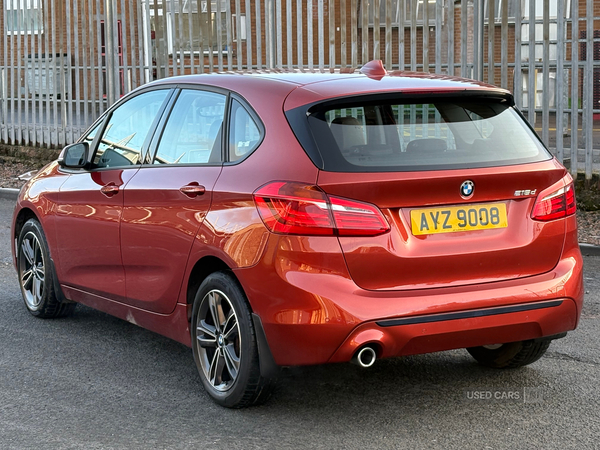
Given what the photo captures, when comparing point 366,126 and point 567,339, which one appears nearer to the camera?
point 366,126

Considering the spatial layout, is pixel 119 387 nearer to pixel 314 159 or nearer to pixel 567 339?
pixel 314 159

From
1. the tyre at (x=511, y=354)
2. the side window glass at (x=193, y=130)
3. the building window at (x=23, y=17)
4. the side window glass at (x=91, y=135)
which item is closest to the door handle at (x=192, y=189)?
the side window glass at (x=193, y=130)

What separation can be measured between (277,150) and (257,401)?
1173 mm

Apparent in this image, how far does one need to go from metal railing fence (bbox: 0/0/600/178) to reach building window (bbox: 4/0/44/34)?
3cm

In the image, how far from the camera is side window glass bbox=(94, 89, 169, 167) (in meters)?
5.36

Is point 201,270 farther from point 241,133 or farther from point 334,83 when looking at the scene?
point 334,83

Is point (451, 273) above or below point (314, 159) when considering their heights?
below

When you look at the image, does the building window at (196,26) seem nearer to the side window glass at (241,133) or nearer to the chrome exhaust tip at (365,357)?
the side window glass at (241,133)

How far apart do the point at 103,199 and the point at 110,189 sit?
0.33ft

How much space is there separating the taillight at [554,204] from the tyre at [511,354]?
75cm

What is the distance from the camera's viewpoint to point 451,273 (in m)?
4.09

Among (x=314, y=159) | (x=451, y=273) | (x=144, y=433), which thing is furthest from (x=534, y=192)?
(x=144, y=433)

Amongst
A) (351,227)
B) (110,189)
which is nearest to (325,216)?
(351,227)

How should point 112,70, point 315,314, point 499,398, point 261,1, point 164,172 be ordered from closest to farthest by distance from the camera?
point 315,314 < point 499,398 < point 164,172 < point 261,1 < point 112,70
